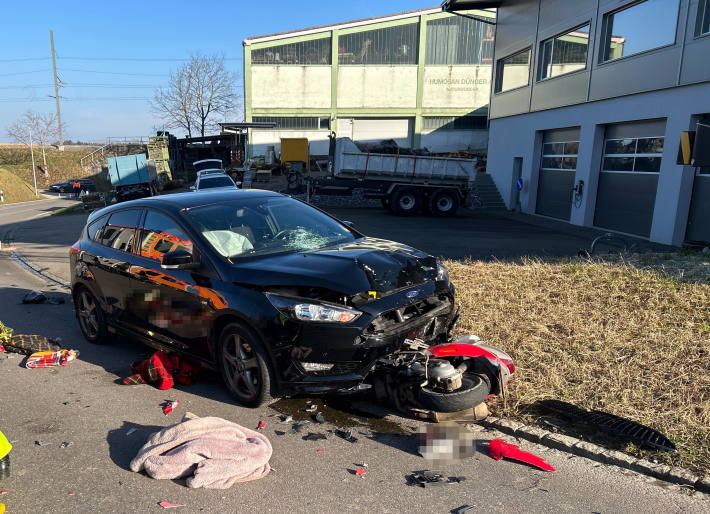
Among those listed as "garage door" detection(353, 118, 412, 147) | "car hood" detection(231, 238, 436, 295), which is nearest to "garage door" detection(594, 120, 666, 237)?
"car hood" detection(231, 238, 436, 295)

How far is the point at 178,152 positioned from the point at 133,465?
4478 cm

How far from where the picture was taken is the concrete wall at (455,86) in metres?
38.9

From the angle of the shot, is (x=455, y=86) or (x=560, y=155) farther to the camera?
(x=455, y=86)

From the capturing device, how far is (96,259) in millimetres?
5480

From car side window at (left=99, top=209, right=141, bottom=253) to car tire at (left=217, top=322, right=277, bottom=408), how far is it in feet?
5.69

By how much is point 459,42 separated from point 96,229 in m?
38.5

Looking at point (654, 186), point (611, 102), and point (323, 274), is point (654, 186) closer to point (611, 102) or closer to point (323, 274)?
Result: point (611, 102)

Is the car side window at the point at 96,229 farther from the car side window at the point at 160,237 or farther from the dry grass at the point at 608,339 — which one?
the dry grass at the point at 608,339

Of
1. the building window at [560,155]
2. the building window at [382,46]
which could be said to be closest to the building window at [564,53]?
the building window at [560,155]

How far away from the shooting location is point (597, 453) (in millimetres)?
3258

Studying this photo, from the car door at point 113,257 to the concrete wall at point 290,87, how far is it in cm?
3496

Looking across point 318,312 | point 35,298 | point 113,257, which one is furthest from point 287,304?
point 35,298

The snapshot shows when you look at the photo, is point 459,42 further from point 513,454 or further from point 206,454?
point 206,454

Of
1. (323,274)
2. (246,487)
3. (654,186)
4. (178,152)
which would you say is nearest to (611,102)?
(654,186)
